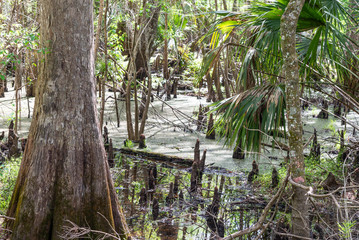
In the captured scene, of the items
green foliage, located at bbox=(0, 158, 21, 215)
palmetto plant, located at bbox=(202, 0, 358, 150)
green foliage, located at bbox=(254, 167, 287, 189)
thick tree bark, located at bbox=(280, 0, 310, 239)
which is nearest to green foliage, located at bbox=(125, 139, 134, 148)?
green foliage, located at bbox=(0, 158, 21, 215)

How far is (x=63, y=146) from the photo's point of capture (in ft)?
12.5

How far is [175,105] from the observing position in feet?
40.3

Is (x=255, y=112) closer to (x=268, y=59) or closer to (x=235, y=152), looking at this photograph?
(x=268, y=59)

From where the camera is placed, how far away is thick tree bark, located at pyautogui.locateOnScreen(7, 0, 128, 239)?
12.4 ft

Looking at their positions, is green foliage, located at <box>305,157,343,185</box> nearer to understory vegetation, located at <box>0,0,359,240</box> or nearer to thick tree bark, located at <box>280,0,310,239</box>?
understory vegetation, located at <box>0,0,359,240</box>

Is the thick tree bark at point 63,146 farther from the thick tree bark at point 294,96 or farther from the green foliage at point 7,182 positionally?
the thick tree bark at point 294,96

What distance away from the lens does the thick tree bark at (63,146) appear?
379 centimetres

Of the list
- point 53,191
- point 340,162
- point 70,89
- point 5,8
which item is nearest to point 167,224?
point 53,191

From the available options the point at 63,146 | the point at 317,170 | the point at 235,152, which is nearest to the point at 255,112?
the point at 317,170

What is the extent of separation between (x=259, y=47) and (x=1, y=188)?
12.3 ft

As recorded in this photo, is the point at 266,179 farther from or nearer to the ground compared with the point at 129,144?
nearer to the ground

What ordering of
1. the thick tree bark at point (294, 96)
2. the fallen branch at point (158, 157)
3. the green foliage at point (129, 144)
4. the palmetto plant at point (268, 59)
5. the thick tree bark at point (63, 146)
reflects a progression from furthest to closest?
1. the green foliage at point (129, 144)
2. the fallen branch at point (158, 157)
3. the palmetto plant at point (268, 59)
4. the thick tree bark at point (63, 146)
5. the thick tree bark at point (294, 96)

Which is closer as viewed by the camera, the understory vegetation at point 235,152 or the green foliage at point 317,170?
the understory vegetation at point 235,152

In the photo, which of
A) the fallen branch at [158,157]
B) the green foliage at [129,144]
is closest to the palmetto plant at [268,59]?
the fallen branch at [158,157]
